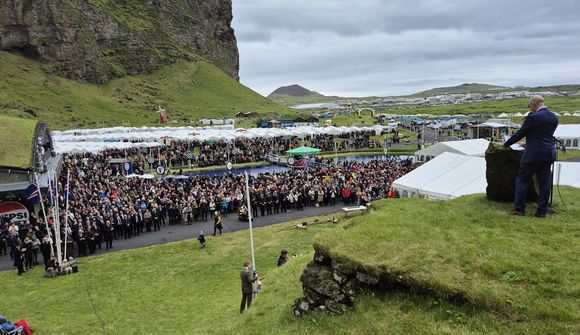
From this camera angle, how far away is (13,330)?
11.0 metres

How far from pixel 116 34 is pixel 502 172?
491 feet

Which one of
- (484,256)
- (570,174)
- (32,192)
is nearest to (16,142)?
(32,192)

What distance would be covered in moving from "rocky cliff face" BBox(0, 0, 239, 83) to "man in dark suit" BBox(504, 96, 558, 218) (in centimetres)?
12956

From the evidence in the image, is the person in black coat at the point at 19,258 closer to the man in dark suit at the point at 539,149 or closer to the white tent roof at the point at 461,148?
the man in dark suit at the point at 539,149

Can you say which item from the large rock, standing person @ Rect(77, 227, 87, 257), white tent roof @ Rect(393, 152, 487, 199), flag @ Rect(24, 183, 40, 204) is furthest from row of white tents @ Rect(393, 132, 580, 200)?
flag @ Rect(24, 183, 40, 204)

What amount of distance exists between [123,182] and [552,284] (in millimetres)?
30317

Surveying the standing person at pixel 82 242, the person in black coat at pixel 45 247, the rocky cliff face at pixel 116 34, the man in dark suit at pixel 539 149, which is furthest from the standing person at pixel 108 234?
the rocky cliff face at pixel 116 34

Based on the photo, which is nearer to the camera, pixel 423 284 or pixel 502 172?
pixel 423 284

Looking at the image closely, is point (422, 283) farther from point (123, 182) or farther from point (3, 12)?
point (3, 12)

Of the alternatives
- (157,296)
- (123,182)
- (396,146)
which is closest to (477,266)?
(157,296)

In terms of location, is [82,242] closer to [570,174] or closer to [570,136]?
[570,174]

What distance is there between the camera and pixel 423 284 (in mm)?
6480

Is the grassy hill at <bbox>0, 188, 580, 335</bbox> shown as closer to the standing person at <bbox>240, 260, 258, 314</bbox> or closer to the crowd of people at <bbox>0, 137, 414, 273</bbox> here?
the standing person at <bbox>240, 260, 258, 314</bbox>

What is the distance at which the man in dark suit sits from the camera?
284 inches
